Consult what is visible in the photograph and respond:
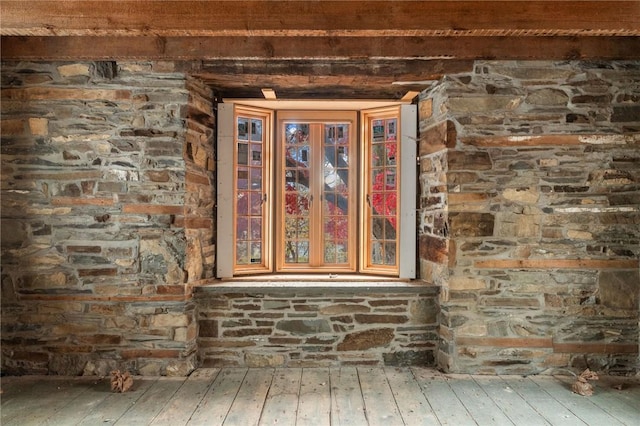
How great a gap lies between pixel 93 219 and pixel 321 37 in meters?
2.33

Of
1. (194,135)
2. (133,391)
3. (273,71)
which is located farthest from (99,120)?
(133,391)

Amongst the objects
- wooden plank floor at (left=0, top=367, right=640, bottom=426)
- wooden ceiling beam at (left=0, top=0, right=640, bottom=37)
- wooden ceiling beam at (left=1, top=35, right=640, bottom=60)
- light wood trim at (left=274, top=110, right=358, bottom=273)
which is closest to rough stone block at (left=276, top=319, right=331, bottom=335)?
wooden plank floor at (left=0, top=367, right=640, bottom=426)

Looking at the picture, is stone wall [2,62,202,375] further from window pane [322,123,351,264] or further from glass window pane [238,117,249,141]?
window pane [322,123,351,264]

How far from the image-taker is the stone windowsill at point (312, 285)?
3.54 m

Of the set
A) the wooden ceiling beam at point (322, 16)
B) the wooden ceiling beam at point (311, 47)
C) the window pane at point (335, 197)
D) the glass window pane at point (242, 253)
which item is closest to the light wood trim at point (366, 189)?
the window pane at point (335, 197)

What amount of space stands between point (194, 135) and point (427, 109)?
6.75 feet

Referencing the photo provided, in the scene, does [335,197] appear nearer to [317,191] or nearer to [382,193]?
[317,191]

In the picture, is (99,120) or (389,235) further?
(389,235)

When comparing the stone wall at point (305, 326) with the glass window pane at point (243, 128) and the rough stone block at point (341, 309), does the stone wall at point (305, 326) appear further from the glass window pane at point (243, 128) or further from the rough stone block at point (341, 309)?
the glass window pane at point (243, 128)

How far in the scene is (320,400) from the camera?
296 cm

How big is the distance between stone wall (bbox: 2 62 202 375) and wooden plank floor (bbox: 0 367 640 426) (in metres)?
0.31

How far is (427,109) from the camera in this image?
12.3 ft

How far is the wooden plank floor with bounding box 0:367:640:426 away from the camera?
2.69 meters

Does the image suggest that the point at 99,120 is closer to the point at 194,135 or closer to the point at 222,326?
the point at 194,135
